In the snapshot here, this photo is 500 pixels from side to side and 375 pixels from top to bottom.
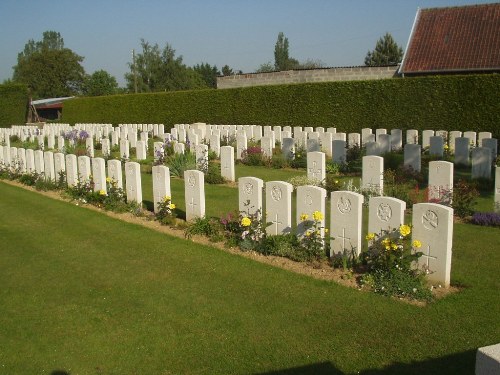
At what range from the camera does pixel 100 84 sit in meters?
66.0

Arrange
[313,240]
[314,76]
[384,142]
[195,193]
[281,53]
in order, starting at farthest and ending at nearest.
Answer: [281,53] < [314,76] < [384,142] < [195,193] < [313,240]

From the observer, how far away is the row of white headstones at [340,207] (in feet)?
17.4

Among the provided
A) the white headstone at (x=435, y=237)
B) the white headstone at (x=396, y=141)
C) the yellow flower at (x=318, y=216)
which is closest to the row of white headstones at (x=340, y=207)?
the white headstone at (x=435, y=237)

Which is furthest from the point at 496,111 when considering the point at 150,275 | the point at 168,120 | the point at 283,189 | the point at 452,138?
the point at 168,120

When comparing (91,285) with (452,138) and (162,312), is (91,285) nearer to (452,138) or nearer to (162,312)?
(162,312)

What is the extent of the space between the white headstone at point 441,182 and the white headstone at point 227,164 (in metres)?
4.87

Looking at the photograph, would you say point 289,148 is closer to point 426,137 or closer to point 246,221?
point 426,137

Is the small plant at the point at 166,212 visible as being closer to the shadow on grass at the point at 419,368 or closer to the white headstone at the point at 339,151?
the shadow on grass at the point at 419,368

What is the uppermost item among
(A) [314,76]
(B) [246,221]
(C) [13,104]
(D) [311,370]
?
(A) [314,76]

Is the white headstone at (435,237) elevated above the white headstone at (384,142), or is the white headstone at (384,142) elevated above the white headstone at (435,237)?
the white headstone at (384,142)

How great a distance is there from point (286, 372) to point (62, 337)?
2.11m

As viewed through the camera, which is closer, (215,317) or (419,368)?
(419,368)

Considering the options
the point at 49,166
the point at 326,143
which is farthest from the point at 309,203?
the point at 326,143

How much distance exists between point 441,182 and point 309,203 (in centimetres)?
321
